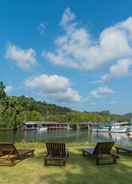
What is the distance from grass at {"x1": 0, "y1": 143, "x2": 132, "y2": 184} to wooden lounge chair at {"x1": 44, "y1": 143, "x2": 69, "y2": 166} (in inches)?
9.4

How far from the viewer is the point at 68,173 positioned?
6.62 metres

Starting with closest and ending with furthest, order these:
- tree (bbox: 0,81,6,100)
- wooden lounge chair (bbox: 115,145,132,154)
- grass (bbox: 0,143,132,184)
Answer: grass (bbox: 0,143,132,184) → wooden lounge chair (bbox: 115,145,132,154) → tree (bbox: 0,81,6,100)

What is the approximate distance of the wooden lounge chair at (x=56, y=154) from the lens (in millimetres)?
7719

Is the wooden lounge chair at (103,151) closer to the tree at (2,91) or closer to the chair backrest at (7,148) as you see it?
the chair backrest at (7,148)

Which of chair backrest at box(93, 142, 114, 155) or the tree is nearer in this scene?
chair backrest at box(93, 142, 114, 155)

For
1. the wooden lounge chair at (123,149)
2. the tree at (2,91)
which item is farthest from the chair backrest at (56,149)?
the tree at (2,91)

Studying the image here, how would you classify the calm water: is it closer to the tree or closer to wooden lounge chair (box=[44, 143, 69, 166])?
wooden lounge chair (box=[44, 143, 69, 166])

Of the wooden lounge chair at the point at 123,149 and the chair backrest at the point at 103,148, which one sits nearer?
the chair backrest at the point at 103,148

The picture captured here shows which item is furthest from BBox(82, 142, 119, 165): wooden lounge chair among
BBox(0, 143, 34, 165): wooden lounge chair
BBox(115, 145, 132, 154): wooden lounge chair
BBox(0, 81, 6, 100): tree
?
BBox(0, 81, 6, 100): tree

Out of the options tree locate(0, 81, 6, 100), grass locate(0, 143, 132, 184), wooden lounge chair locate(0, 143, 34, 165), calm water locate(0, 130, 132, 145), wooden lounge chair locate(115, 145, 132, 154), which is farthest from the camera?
tree locate(0, 81, 6, 100)

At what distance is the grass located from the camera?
582 centimetres

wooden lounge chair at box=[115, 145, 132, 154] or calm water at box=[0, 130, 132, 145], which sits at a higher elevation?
wooden lounge chair at box=[115, 145, 132, 154]

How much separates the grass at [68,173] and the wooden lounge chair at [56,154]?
0.24 metres

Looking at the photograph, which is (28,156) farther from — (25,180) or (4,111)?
(4,111)
